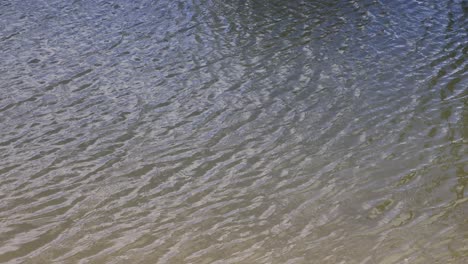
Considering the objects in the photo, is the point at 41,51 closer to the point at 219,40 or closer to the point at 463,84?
the point at 219,40

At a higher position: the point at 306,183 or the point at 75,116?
the point at 75,116

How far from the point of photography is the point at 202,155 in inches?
406

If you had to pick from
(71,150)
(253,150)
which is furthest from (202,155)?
(71,150)

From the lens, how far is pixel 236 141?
10773mm

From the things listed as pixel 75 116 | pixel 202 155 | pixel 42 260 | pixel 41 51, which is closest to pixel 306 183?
pixel 202 155

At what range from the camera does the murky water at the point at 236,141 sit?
26.5 ft

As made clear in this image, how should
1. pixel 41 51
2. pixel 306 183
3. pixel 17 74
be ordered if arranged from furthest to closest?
1. pixel 41 51
2. pixel 17 74
3. pixel 306 183

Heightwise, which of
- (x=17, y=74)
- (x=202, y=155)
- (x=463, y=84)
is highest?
(x=17, y=74)

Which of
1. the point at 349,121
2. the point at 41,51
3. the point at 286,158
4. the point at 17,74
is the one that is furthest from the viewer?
the point at 41,51

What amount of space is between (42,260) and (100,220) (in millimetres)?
1061

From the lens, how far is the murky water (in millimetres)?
8070

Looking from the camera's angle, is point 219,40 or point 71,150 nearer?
point 71,150

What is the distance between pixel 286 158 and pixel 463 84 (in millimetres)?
5035

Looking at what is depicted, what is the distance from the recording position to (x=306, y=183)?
9.34 meters
